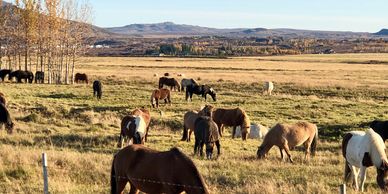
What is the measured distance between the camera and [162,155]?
7844 millimetres

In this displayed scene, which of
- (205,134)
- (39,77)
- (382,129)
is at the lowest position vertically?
(39,77)

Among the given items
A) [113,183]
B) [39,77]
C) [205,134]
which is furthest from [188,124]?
[39,77]

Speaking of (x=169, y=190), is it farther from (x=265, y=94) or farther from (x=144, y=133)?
(x=265, y=94)

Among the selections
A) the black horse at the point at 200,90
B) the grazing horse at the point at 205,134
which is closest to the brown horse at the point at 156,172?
the grazing horse at the point at 205,134

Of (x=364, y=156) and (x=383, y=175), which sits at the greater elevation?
(x=364, y=156)

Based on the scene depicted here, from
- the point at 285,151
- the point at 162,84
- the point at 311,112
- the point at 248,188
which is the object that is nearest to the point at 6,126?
the point at 285,151

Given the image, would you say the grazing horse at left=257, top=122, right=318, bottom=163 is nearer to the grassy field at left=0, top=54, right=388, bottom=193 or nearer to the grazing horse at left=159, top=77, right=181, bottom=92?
the grassy field at left=0, top=54, right=388, bottom=193

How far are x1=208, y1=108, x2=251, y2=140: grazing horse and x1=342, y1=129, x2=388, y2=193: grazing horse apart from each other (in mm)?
8392

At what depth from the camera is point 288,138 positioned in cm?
1558

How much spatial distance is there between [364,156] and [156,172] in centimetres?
529

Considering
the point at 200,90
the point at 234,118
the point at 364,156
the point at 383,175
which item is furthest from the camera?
the point at 200,90

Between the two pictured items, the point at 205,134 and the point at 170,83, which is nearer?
the point at 205,134

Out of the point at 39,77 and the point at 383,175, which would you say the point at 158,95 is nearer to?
the point at 383,175

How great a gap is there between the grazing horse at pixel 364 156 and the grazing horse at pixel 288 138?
11.8ft
